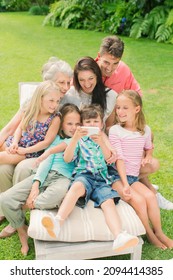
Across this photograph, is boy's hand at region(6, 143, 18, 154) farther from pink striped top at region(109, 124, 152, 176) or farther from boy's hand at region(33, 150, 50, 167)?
pink striped top at region(109, 124, 152, 176)

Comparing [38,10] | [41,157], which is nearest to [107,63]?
[41,157]

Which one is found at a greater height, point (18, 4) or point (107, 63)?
point (107, 63)

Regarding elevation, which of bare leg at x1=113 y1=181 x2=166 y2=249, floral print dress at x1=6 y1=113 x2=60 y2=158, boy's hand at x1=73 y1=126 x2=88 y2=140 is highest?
boy's hand at x1=73 y1=126 x2=88 y2=140

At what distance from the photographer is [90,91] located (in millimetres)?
3998

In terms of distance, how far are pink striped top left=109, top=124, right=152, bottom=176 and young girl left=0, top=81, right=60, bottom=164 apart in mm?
514

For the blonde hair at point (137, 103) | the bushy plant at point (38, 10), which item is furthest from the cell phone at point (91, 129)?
the bushy plant at point (38, 10)

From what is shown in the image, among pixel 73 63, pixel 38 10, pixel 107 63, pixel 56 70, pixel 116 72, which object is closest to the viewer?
pixel 56 70

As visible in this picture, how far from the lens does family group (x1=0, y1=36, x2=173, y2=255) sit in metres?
3.36

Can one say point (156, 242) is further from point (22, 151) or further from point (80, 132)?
point (22, 151)

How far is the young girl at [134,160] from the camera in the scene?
345 centimetres

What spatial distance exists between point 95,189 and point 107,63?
1264 millimetres

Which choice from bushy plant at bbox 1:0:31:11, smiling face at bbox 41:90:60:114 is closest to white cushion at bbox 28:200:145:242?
smiling face at bbox 41:90:60:114

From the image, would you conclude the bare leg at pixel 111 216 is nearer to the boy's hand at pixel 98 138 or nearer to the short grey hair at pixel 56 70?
the boy's hand at pixel 98 138
